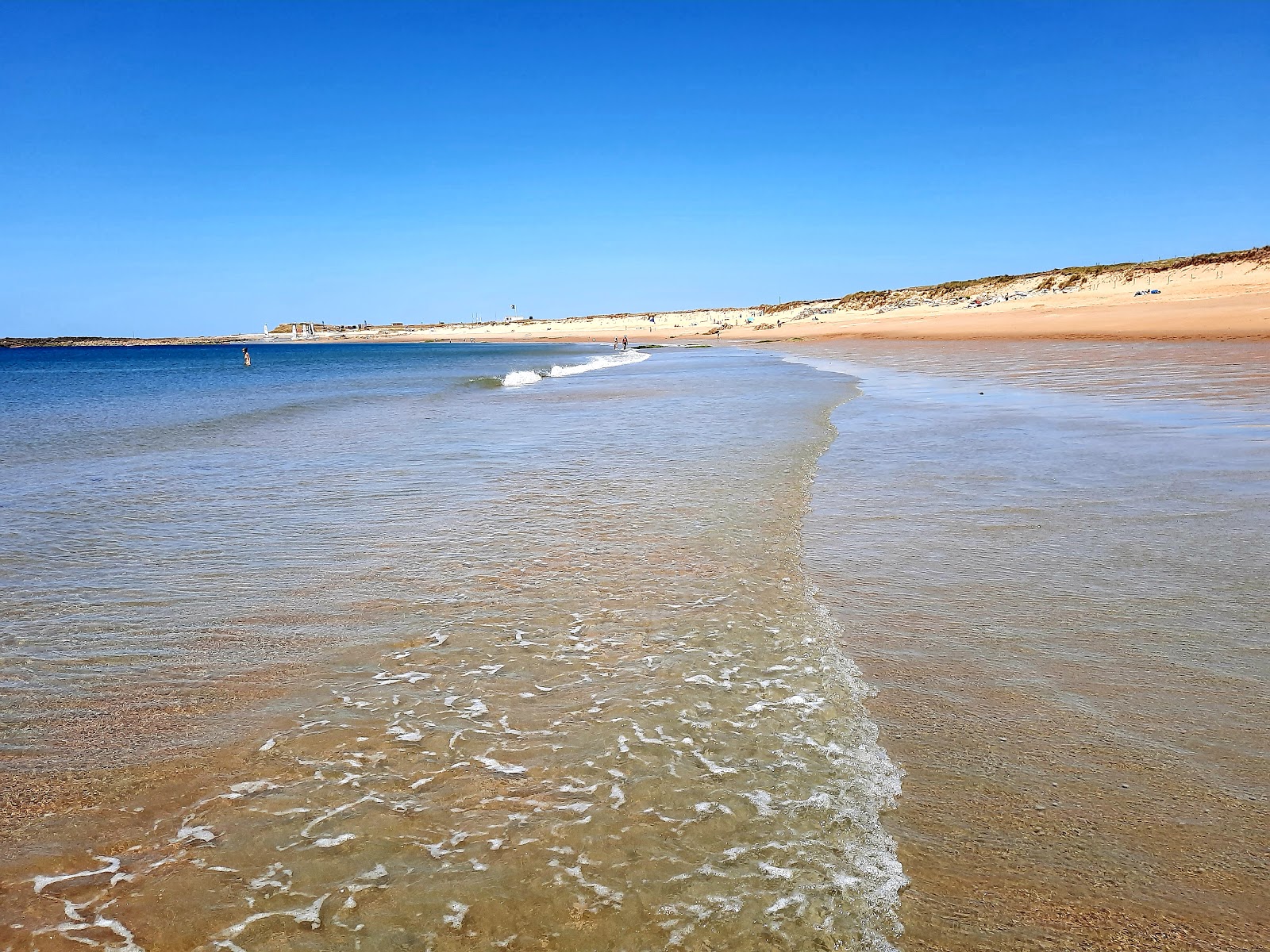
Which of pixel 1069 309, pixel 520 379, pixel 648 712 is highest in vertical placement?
pixel 1069 309

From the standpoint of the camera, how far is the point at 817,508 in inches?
311

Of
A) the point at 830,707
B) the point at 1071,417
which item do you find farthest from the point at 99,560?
the point at 1071,417

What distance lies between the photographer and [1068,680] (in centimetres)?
400

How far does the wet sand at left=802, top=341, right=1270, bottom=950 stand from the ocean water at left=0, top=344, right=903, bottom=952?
11.1 inches

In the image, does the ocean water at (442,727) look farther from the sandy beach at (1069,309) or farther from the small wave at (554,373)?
the sandy beach at (1069,309)

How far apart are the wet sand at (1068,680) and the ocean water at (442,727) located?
28cm

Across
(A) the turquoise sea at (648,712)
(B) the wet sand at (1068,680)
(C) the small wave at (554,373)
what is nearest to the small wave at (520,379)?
(C) the small wave at (554,373)

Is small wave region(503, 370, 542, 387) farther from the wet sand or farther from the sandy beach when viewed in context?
the sandy beach

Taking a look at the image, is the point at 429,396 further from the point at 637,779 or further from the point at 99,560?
the point at 637,779

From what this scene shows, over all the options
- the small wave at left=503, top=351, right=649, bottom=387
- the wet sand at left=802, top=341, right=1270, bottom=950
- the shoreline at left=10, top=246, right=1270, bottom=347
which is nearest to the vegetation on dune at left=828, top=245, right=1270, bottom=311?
the shoreline at left=10, top=246, right=1270, bottom=347

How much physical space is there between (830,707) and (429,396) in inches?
1007

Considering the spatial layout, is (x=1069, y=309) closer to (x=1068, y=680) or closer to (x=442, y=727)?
(x=1068, y=680)

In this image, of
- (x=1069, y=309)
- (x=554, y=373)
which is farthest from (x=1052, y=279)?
(x=554, y=373)

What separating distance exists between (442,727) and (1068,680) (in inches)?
130
